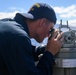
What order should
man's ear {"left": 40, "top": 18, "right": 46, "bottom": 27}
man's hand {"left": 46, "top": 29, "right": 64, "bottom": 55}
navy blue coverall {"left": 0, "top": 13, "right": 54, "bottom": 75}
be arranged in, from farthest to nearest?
man's ear {"left": 40, "top": 18, "right": 46, "bottom": 27}, man's hand {"left": 46, "top": 29, "right": 64, "bottom": 55}, navy blue coverall {"left": 0, "top": 13, "right": 54, "bottom": 75}

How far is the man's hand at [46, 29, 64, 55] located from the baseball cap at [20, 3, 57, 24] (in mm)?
273

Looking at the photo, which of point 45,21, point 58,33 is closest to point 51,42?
point 58,33

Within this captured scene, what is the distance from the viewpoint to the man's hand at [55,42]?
2.82 m

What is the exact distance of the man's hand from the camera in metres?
2.82

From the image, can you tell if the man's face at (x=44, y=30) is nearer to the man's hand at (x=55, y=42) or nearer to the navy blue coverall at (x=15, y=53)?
the man's hand at (x=55, y=42)

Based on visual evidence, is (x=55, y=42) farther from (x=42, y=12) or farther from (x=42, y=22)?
(x=42, y=12)

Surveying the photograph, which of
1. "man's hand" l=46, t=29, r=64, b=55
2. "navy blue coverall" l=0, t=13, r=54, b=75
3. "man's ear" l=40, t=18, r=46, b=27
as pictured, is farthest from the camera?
"man's ear" l=40, t=18, r=46, b=27

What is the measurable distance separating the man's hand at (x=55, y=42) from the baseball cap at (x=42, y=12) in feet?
0.90

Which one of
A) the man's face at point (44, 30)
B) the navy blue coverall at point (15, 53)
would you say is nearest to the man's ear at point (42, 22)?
the man's face at point (44, 30)

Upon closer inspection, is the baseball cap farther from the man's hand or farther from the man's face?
the man's hand

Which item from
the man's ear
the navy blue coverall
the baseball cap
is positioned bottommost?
the navy blue coverall

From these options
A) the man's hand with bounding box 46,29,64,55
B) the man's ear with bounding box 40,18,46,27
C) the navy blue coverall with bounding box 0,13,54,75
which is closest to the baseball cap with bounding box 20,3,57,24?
the man's ear with bounding box 40,18,46,27

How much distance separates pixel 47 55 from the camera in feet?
8.92

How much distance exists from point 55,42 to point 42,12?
1.47ft
